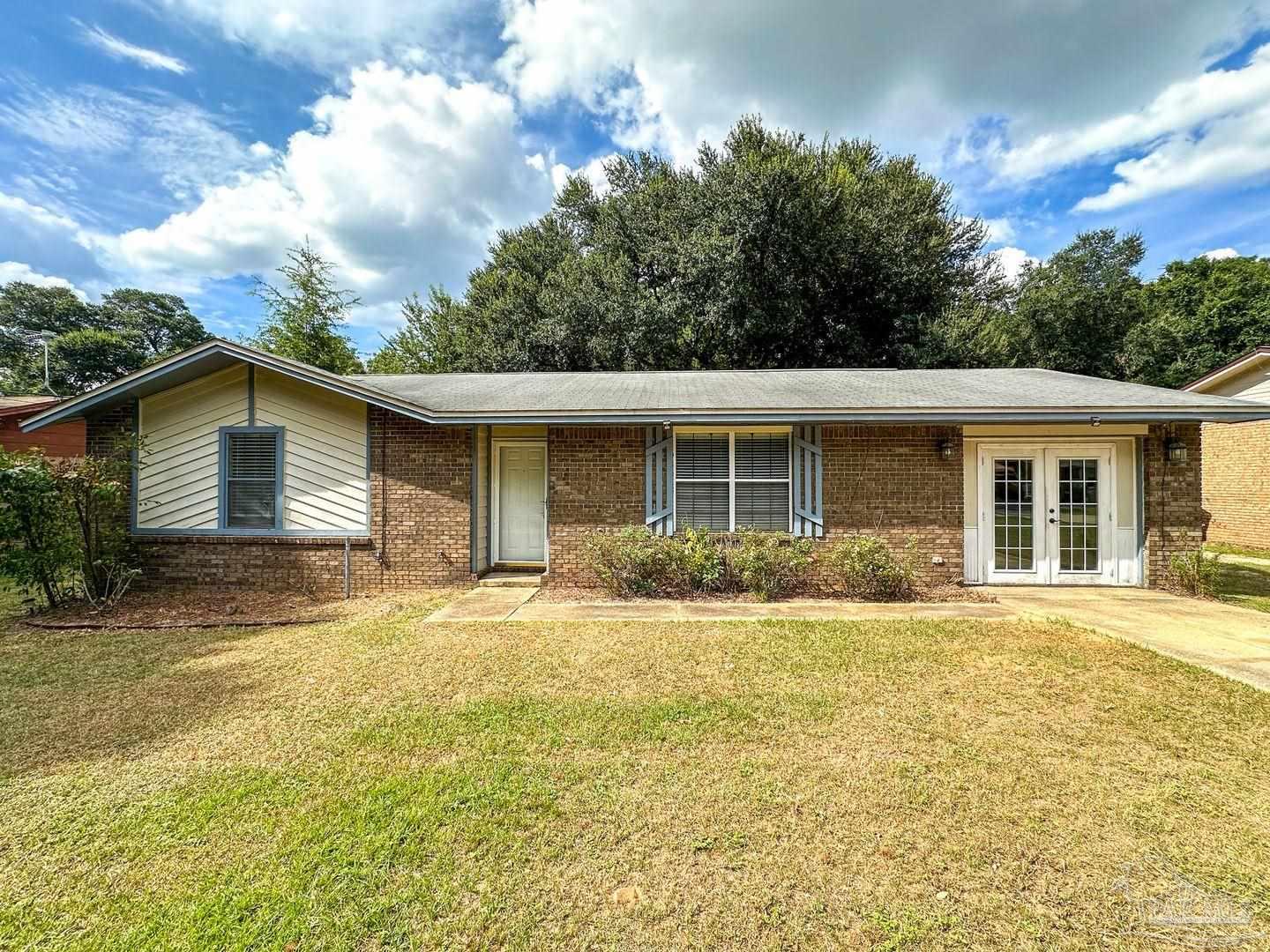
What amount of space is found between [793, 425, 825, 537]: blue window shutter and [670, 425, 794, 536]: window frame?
0.25ft

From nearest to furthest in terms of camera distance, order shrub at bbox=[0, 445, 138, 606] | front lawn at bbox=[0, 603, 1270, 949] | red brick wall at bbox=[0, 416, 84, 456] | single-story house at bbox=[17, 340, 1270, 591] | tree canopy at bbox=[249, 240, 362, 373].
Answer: front lawn at bbox=[0, 603, 1270, 949] → shrub at bbox=[0, 445, 138, 606] → single-story house at bbox=[17, 340, 1270, 591] → red brick wall at bbox=[0, 416, 84, 456] → tree canopy at bbox=[249, 240, 362, 373]

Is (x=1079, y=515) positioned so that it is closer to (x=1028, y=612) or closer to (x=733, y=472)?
(x=1028, y=612)

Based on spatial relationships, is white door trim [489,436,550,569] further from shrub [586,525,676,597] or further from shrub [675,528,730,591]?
shrub [675,528,730,591]

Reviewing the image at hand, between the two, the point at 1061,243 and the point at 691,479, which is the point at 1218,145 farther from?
the point at 691,479

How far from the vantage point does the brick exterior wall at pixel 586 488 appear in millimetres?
7828

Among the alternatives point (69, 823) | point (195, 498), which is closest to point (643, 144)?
point (195, 498)

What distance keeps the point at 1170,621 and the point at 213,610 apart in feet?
38.3

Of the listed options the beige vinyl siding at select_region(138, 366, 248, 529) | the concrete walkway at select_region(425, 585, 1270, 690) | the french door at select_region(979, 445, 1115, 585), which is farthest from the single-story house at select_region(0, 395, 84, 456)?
the french door at select_region(979, 445, 1115, 585)

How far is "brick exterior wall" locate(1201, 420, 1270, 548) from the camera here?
39.4ft

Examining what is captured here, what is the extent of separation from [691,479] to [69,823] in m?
6.63

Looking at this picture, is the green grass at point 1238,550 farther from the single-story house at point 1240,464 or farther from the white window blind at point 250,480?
the white window blind at point 250,480

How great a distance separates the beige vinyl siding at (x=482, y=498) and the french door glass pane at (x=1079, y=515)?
8780 mm

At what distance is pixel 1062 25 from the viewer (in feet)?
32.5

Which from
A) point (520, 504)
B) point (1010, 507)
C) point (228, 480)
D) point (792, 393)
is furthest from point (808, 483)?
point (228, 480)
